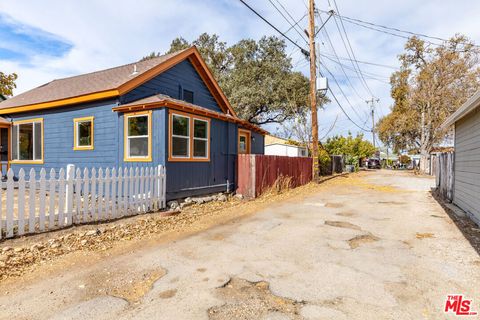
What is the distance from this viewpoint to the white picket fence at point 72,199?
4949mm

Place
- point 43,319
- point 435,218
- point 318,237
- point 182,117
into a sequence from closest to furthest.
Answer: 1. point 43,319
2. point 318,237
3. point 435,218
4. point 182,117

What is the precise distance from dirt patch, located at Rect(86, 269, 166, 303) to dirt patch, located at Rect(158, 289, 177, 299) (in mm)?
206

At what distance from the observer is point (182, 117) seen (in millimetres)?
8930

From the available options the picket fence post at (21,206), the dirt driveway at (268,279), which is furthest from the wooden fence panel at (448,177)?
the picket fence post at (21,206)

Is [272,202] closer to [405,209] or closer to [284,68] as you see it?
[405,209]

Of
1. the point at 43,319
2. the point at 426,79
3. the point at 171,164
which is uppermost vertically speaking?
the point at 426,79

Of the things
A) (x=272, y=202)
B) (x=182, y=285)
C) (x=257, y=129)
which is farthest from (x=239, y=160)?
(x=182, y=285)

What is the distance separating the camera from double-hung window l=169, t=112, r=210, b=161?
859 centimetres

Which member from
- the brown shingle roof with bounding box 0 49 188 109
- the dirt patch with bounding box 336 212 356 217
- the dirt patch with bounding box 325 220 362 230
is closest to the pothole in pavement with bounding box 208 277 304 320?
the dirt patch with bounding box 325 220 362 230

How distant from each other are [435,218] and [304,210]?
130 inches

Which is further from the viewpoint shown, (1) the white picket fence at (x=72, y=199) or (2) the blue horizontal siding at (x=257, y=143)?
(2) the blue horizontal siding at (x=257, y=143)

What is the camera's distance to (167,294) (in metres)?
3.11

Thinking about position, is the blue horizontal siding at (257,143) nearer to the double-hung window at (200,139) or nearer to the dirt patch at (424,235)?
the double-hung window at (200,139)

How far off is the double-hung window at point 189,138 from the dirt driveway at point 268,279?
142 inches
